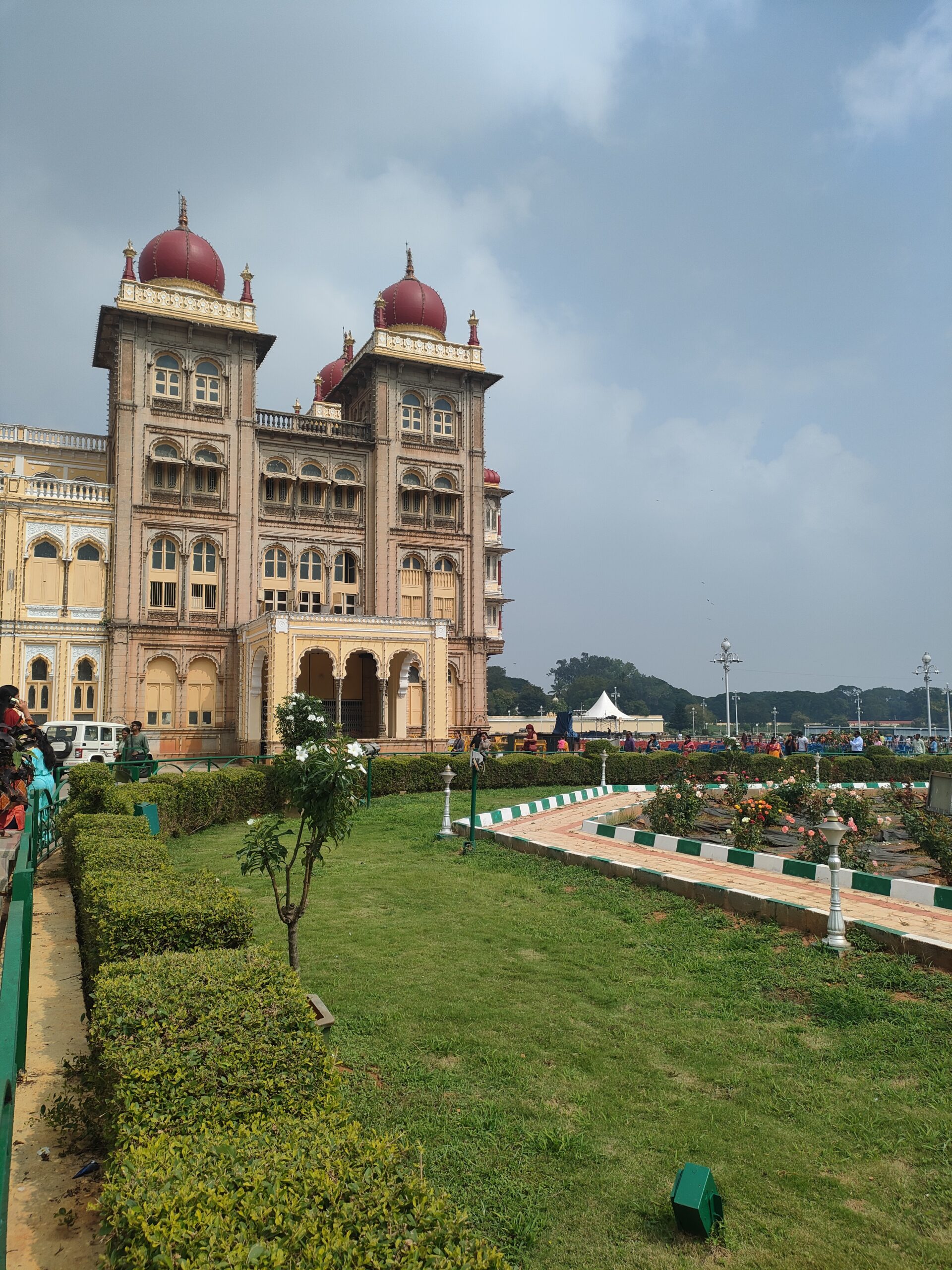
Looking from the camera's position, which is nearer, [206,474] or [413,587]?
[206,474]

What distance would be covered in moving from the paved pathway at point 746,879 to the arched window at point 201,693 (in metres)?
18.8

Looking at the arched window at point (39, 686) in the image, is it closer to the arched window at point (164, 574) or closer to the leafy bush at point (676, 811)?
the arched window at point (164, 574)

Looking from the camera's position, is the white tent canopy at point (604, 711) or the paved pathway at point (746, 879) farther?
the white tent canopy at point (604, 711)

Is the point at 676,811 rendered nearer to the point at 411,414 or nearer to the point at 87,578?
the point at 87,578

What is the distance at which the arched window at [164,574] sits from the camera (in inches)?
1230

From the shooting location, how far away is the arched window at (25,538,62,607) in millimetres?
29469

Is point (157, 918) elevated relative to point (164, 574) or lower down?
lower down

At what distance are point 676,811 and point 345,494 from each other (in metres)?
24.3

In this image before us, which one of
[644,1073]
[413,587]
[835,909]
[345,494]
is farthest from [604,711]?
[644,1073]

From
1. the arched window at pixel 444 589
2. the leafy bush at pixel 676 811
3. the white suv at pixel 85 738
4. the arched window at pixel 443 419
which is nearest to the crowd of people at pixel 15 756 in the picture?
the leafy bush at pixel 676 811

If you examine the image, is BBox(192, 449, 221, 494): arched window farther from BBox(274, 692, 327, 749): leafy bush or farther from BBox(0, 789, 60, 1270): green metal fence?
BBox(0, 789, 60, 1270): green metal fence

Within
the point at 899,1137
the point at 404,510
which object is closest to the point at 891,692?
the point at 404,510

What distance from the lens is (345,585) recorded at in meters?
35.0

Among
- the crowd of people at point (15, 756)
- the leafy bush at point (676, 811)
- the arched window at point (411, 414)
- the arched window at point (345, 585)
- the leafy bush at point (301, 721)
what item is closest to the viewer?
the crowd of people at point (15, 756)
